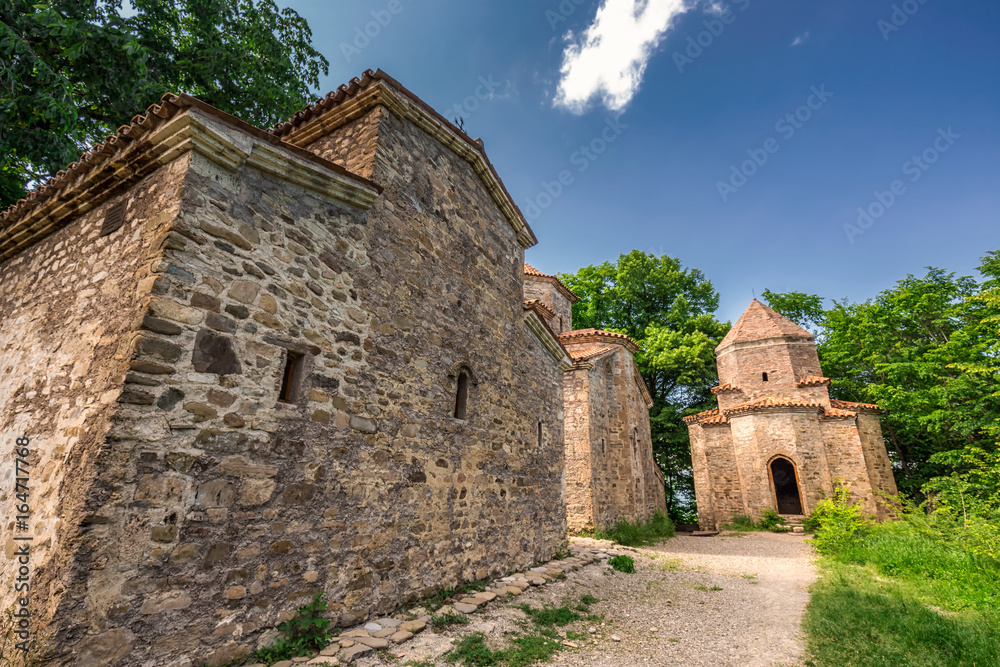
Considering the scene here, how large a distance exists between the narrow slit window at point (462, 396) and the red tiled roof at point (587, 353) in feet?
23.5

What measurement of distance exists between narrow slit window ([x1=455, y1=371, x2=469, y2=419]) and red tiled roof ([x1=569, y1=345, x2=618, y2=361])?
23.5 ft

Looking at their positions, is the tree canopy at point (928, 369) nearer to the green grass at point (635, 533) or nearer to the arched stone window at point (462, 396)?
the green grass at point (635, 533)

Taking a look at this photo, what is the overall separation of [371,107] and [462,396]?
4213 millimetres

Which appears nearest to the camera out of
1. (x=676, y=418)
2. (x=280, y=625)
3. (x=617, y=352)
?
(x=280, y=625)

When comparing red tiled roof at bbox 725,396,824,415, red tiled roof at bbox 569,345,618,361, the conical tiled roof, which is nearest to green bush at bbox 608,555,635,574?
red tiled roof at bbox 569,345,618,361

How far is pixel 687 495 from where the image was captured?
23.6 meters

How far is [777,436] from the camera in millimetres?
16625

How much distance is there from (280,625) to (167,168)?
4122mm

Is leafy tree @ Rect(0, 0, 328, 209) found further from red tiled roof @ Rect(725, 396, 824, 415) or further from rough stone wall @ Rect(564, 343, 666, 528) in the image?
red tiled roof @ Rect(725, 396, 824, 415)

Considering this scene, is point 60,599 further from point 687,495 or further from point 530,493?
point 687,495

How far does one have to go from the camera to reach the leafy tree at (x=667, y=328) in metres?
22.7

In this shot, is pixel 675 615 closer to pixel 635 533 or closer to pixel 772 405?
pixel 635 533

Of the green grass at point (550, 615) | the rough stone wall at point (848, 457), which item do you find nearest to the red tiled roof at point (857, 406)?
the rough stone wall at point (848, 457)

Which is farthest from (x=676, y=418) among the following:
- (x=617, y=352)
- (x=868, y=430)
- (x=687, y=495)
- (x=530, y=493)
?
(x=530, y=493)
